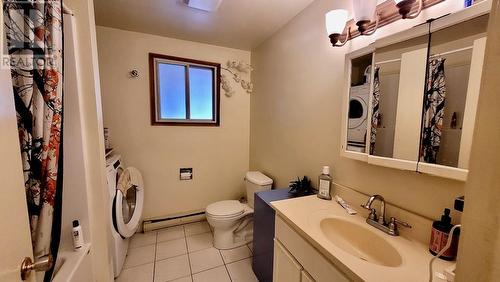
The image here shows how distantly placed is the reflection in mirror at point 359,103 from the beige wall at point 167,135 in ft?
5.34

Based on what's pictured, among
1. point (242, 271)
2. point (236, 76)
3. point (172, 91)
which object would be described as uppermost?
point (236, 76)

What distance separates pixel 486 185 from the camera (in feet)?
0.96

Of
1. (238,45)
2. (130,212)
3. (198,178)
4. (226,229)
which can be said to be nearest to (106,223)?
(130,212)

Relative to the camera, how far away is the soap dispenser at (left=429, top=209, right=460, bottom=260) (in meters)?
0.76

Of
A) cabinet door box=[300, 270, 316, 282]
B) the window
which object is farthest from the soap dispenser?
the window

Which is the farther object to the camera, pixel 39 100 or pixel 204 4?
pixel 204 4

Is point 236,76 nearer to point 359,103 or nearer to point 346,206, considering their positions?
point 359,103

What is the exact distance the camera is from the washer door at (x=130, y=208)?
1608 millimetres

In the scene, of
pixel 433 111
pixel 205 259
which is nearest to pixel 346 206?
pixel 433 111

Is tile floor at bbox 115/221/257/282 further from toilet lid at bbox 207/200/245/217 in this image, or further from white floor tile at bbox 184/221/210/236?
toilet lid at bbox 207/200/245/217

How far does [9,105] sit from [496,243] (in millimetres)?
1064

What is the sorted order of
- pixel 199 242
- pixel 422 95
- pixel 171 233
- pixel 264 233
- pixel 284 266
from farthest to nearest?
pixel 171 233
pixel 199 242
pixel 264 233
pixel 284 266
pixel 422 95

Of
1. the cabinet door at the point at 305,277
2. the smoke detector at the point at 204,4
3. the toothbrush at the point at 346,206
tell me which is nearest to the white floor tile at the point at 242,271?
the cabinet door at the point at 305,277

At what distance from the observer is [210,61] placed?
2.46m
